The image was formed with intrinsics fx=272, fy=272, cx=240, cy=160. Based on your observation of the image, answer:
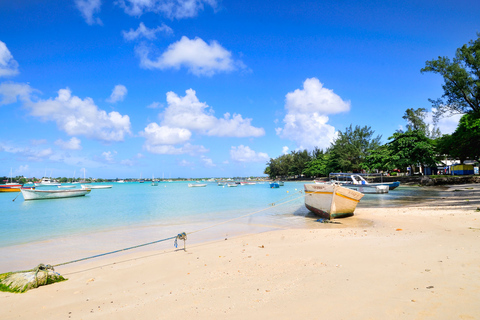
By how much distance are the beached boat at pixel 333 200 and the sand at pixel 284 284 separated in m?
5.19

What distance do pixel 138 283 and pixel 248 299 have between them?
2552mm

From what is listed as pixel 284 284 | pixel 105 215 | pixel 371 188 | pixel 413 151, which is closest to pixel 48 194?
pixel 105 215

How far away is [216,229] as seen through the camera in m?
12.5

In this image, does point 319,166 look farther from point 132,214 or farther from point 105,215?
point 105,215

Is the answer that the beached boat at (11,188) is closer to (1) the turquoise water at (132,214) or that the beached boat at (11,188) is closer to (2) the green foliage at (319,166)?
(1) the turquoise water at (132,214)

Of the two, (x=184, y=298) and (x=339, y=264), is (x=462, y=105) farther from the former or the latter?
(x=184, y=298)

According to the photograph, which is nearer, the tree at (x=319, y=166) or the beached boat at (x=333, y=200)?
the beached boat at (x=333, y=200)

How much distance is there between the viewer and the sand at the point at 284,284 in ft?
11.7

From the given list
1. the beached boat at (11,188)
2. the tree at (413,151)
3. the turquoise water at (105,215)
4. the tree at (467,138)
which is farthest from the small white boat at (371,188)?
the beached boat at (11,188)

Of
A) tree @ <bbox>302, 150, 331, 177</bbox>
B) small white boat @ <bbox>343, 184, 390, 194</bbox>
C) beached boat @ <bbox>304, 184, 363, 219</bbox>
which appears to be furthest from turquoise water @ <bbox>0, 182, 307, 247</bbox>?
tree @ <bbox>302, 150, 331, 177</bbox>

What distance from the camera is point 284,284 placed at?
456 cm

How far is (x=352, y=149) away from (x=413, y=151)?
85.2ft

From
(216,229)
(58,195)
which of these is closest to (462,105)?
(216,229)

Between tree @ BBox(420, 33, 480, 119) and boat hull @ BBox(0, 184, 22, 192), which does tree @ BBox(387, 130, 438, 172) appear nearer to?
tree @ BBox(420, 33, 480, 119)
